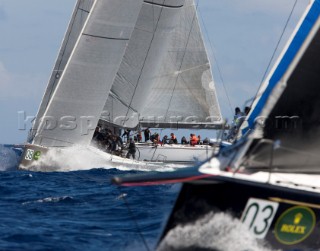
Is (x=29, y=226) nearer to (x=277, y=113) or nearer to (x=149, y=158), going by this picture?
(x=277, y=113)

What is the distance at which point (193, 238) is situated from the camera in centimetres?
959

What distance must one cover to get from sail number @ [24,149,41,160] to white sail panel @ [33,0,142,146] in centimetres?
39

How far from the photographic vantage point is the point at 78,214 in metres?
14.6

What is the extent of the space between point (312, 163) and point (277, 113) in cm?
81

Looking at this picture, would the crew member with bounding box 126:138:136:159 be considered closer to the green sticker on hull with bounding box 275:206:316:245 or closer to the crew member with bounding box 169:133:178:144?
the crew member with bounding box 169:133:178:144

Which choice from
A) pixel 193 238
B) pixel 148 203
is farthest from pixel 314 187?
pixel 148 203

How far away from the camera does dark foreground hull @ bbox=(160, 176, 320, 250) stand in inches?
377

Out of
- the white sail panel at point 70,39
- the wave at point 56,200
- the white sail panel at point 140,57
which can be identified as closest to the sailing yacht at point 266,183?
the wave at point 56,200

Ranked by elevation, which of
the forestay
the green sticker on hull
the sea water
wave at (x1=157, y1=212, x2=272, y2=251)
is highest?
the forestay

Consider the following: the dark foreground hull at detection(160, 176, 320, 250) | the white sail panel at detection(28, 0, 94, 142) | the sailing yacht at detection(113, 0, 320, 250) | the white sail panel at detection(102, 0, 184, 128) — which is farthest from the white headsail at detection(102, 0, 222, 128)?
the dark foreground hull at detection(160, 176, 320, 250)

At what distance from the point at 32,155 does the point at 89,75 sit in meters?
3.32

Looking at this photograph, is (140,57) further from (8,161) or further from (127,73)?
(8,161)

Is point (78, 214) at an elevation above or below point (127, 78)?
below

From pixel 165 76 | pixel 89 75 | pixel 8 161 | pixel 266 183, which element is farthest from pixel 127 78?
pixel 266 183
